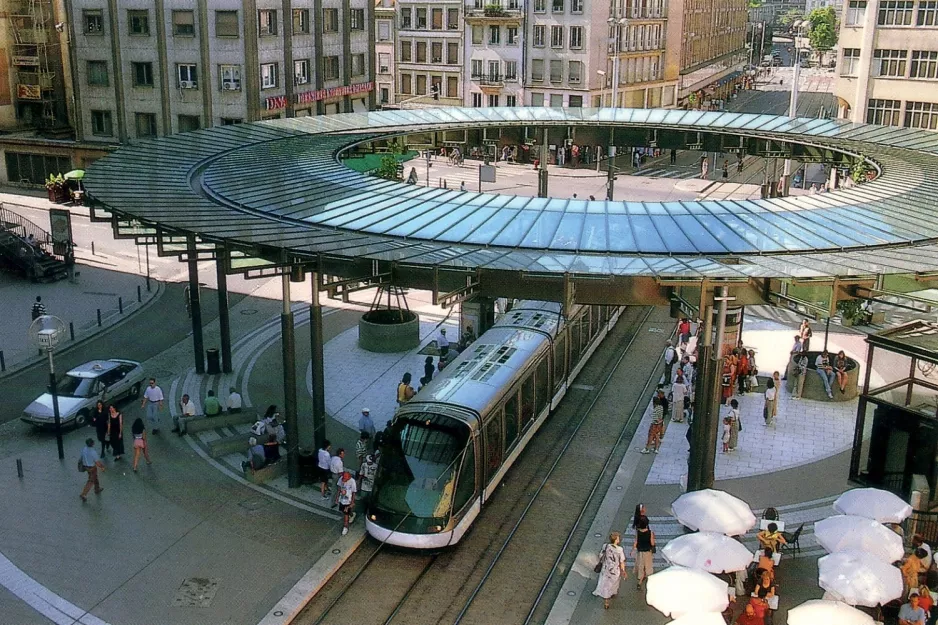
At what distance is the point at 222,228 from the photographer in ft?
84.9

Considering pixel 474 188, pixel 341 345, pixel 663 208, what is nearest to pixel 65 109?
pixel 474 188

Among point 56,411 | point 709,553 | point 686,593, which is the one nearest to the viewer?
point 686,593

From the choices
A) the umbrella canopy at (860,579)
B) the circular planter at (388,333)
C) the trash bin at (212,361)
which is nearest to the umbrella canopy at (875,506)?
the umbrella canopy at (860,579)

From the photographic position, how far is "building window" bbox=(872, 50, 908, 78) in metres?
70.8

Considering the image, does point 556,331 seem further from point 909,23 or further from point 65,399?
point 909,23

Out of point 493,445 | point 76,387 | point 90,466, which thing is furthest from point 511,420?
point 76,387

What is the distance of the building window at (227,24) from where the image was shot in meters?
68.9

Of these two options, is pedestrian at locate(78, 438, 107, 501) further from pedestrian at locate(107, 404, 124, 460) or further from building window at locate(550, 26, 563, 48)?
building window at locate(550, 26, 563, 48)

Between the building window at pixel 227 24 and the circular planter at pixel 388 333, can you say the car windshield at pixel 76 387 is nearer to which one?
the circular planter at pixel 388 333

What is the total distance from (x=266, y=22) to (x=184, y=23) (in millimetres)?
5710

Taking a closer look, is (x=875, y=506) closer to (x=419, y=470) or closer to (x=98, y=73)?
(x=419, y=470)

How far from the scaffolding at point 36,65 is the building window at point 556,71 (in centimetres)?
4222

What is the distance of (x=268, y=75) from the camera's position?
7131cm

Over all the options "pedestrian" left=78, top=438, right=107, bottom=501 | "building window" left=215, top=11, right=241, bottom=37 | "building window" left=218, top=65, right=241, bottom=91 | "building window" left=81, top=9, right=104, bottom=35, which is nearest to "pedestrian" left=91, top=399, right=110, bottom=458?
"pedestrian" left=78, top=438, right=107, bottom=501
